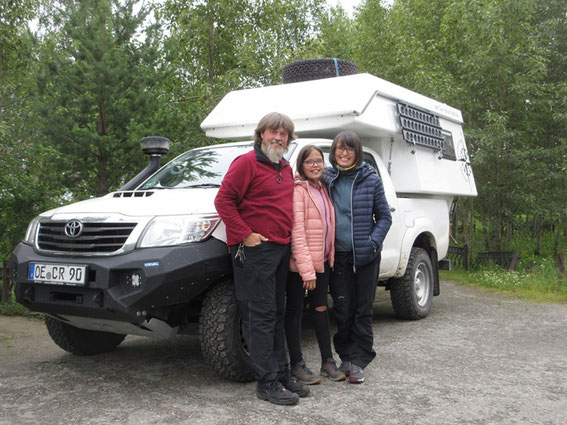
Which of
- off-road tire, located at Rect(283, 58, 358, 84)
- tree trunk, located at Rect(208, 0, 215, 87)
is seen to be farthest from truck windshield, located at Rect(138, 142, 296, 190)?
tree trunk, located at Rect(208, 0, 215, 87)

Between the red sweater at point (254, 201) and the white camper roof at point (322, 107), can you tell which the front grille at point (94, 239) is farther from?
the white camper roof at point (322, 107)

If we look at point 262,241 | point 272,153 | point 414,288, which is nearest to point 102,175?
point 414,288

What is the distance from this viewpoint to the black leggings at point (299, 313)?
3.97 metres

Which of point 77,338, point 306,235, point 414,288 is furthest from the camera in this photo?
point 414,288

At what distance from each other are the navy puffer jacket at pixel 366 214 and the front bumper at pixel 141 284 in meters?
0.96

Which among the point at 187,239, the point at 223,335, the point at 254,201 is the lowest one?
the point at 223,335

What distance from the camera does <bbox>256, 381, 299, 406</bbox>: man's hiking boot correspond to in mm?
3562

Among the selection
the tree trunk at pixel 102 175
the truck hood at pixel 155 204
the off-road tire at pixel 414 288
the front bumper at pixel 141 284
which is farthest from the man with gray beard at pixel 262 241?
Answer: the tree trunk at pixel 102 175

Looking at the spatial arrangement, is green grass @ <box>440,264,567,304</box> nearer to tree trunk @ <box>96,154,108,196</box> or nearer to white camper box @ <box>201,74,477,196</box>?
white camper box @ <box>201,74,477,196</box>

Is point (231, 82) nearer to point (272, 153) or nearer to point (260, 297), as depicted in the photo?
point (272, 153)

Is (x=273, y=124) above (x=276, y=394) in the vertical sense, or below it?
above

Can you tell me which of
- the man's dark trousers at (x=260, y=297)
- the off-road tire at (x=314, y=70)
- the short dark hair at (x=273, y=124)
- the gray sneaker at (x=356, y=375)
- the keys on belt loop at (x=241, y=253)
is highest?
the off-road tire at (x=314, y=70)

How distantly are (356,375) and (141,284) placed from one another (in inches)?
65.5

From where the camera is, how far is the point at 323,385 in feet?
13.1
